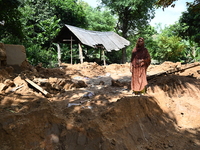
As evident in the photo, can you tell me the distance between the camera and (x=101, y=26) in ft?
66.6

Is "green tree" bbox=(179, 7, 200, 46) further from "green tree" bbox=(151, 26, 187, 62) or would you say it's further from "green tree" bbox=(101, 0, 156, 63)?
"green tree" bbox=(101, 0, 156, 63)

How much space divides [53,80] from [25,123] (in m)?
3.75

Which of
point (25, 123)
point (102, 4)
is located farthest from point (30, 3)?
point (25, 123)

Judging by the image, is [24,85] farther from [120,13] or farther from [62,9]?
[120,13]

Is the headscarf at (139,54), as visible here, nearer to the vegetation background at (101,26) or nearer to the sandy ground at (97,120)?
the sandy ground at (97,120)

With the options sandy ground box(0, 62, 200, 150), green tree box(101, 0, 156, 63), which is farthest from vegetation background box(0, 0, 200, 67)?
sandy ground box(0, 62, 200, 150)

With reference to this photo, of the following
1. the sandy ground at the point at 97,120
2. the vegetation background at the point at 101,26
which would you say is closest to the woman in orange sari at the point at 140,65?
the sandy ground at the point at 97,120

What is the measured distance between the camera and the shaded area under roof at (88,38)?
12941 millimetres

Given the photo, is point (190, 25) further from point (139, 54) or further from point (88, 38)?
point (139, 54)

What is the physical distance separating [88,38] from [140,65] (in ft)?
29.8

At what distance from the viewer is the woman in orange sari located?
522cm

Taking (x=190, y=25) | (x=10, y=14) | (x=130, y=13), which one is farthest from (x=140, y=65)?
(x=130, y=13)

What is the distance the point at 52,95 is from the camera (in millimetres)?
5402

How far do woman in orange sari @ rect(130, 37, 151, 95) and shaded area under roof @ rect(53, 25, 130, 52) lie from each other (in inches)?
296
